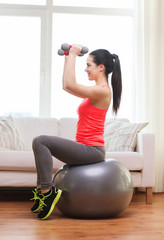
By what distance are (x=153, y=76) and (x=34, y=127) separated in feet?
4.83

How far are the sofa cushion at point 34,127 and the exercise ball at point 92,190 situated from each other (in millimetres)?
1413

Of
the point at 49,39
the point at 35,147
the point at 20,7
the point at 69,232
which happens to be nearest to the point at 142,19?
the point at 49,39

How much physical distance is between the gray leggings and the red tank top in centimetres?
5

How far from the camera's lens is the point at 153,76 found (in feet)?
13.9

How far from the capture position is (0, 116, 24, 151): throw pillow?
144 inches

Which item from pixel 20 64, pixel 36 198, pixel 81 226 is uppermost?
pixel 20 64

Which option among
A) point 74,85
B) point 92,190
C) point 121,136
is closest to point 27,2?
point 121,136

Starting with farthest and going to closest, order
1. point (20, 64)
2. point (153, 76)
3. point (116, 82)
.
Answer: point (20, 64) < point (153, 76) < point (116, 82)

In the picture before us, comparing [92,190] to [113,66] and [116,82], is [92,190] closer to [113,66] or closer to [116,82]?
[116,82]

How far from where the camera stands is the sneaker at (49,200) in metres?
2.38

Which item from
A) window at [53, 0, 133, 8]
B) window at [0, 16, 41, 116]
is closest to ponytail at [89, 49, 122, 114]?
window at [0, 16, 41, 116]

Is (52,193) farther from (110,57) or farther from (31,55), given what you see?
(31,55)

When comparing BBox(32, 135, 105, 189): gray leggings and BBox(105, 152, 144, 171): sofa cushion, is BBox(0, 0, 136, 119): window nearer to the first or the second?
BBox(105, 152, 144, 171): sofa cushion

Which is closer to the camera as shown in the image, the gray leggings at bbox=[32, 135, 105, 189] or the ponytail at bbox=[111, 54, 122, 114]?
the gray leggings at bbox=[32, 135, 105, 189]
